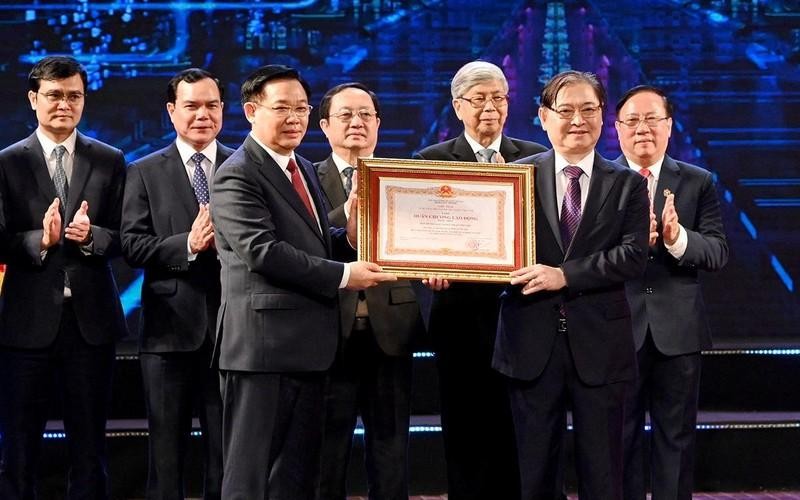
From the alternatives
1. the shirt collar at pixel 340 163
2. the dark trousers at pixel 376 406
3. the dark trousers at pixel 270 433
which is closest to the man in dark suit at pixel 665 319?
the dark trousers at pixel 376 406

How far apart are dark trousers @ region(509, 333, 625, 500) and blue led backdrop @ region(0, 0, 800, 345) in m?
3.00

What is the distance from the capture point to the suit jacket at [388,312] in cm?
395

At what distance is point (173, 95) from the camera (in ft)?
14.1

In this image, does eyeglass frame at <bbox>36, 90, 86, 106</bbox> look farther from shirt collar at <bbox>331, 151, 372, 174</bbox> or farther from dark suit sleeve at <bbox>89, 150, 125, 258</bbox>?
shirt collar at <bbox>331, 151, 372, 174</bbox>

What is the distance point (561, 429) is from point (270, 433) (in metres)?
0.93

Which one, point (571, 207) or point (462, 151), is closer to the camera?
point (571, 207)

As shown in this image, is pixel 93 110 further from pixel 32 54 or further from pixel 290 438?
pixel 290 438

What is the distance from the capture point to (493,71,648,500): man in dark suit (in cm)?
351

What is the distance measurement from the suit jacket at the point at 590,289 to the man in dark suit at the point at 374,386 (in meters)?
0.47

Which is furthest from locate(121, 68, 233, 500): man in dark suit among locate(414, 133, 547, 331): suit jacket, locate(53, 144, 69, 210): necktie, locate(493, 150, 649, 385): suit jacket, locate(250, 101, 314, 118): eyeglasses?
locate(493, 150, 649, 385): suit jacket

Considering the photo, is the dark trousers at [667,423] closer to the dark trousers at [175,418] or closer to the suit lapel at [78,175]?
the dark trousers at [175,418]

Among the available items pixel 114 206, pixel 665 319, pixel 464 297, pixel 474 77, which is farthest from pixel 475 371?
pixel 114 206

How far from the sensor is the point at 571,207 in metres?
3.63

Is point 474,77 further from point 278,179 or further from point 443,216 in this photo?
point 278,179
